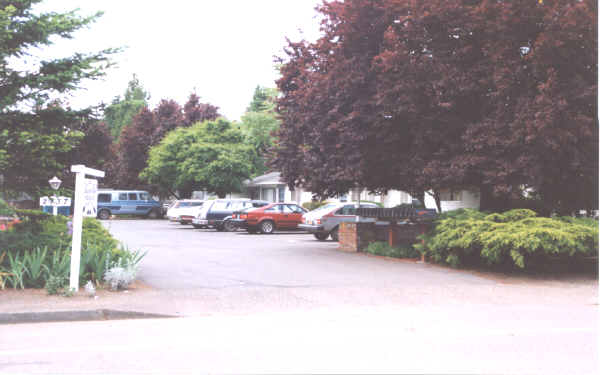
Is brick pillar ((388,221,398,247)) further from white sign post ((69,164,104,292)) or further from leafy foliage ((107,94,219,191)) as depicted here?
leafy foliage ((107,94,219,191))

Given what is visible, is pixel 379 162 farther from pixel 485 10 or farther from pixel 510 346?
pixel 510 346

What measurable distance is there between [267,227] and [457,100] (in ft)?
52.4

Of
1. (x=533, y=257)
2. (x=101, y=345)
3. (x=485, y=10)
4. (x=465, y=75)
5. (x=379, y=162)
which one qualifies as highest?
(x=485, y=10)

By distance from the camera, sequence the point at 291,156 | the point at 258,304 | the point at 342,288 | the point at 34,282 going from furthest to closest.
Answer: the point at 291,156 < the point at 342,288 < the point at 34,282 < the point at 258,304

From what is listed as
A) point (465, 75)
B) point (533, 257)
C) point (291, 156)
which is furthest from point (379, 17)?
point (533, 257)

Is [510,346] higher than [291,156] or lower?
lower

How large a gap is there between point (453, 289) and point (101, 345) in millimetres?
6827

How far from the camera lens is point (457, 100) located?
1477 centimetres

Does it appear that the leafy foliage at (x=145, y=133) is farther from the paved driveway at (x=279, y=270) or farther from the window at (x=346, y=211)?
the paved driveway at (x=279, y=270)

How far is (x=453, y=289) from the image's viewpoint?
11547mm

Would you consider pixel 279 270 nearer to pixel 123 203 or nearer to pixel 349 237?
pixel 349 237

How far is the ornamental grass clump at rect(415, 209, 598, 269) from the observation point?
40.0ft

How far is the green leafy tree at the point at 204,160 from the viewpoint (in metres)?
47.8

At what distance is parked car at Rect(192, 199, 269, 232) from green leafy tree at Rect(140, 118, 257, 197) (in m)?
15.2
